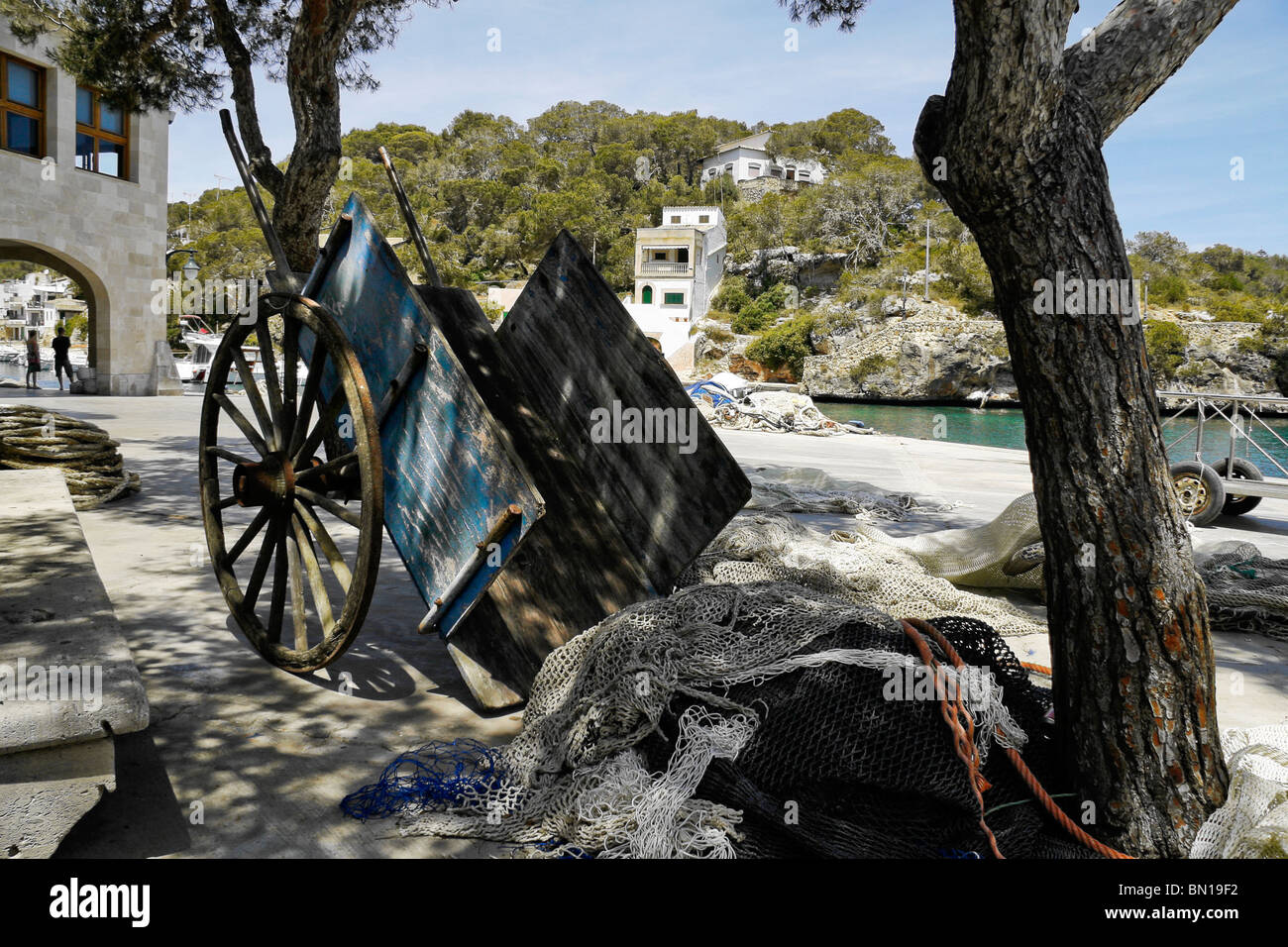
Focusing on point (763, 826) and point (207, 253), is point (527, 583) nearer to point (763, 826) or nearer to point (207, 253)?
point (763, 826)

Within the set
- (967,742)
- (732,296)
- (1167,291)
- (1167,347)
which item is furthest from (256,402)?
(1167,291)

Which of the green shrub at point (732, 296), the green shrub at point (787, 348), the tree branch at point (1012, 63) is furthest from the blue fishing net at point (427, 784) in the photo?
the green shrub at point (732, 296)

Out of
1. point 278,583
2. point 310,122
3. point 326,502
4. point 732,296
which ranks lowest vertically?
point 278,583

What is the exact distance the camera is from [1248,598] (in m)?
5.20

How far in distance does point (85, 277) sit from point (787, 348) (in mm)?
40032

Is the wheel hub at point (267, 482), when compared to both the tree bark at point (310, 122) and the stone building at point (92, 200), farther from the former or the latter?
the stone building at point (92, 200)

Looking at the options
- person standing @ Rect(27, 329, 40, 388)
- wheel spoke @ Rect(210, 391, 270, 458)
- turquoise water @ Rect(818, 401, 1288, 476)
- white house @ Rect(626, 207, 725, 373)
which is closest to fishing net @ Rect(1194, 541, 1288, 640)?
wheel spoke @ Rect(210, 391, 270, 458)

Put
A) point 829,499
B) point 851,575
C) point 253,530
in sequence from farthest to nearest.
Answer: point 829,499 < point 851,575 < point 253,530

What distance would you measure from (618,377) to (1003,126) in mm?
2120

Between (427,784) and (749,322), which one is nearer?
(427,784)

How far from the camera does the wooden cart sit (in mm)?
3297

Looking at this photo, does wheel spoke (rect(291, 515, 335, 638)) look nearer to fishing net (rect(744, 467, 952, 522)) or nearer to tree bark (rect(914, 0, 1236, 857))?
tree bark (rect(914, 0, 1236, 857))

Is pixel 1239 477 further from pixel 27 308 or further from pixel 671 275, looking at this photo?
pixel 27 308
